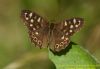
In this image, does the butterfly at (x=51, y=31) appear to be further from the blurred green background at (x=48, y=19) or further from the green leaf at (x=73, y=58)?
the blurred green background at (x=48, y=19)

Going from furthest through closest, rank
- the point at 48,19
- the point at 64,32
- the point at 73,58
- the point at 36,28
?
the point at 48,19 < the point at 36,28 < the point at 64,32 < the point at 73,58

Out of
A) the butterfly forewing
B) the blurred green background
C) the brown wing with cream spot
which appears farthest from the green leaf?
the blurred green background

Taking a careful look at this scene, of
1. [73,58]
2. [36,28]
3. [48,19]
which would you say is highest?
[36,28]

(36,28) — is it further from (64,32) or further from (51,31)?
(64,32)

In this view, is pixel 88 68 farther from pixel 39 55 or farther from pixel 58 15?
pixel 58 15

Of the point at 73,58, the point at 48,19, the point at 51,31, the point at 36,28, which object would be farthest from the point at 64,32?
the point at 48,19

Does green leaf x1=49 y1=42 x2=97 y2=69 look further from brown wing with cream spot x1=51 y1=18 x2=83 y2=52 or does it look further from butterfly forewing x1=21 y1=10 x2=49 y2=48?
butterfly forewing x1=21 y1=10 x2=49 y2=48

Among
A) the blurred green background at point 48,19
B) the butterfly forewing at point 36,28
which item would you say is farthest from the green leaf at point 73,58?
the blurred green background at point 48,19

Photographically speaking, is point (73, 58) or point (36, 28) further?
point (36, 28)

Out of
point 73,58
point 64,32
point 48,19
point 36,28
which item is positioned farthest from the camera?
point 48,19
